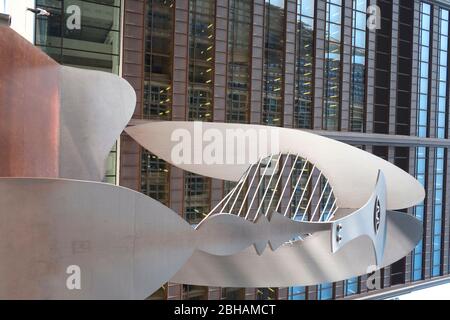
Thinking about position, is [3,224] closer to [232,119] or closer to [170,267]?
[170,267]

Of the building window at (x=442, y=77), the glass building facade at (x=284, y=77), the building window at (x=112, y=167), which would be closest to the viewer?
the building window at (x=112, y=167)

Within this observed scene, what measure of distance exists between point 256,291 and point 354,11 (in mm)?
24666

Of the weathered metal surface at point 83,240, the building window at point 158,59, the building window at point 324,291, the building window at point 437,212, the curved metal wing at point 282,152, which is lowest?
the building window at point 324,291

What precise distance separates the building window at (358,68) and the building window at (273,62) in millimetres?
7616

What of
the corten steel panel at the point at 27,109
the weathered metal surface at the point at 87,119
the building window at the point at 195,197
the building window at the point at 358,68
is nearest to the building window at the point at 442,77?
the building window at the point at 358,68

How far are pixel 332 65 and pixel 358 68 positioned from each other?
3157mm

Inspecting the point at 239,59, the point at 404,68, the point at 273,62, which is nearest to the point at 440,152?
the point at 404,68

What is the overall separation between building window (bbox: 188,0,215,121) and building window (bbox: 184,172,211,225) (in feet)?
13.9

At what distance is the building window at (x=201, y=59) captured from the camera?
1166 inches

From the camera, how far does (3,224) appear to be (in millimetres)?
5359

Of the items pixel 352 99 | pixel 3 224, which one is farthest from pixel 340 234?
pixel 352 99

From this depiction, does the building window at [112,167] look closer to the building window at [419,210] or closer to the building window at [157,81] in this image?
the building window at [157,81]

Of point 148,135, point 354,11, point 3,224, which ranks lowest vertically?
point 3,224

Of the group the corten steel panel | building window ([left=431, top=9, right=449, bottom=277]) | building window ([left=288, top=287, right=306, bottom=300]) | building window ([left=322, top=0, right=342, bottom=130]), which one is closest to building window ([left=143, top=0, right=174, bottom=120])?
building window ([left=322, top=0, right=342, bottom=130])
